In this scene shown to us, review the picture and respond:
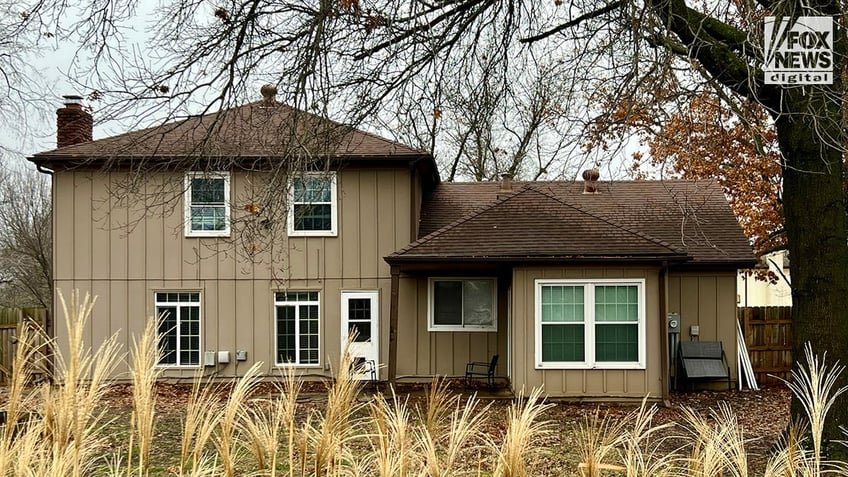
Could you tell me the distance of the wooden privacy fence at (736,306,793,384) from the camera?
54.0ft

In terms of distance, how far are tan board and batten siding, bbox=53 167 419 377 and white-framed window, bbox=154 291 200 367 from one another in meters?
0.16

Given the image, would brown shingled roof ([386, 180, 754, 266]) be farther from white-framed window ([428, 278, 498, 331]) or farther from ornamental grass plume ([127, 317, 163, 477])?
ornamental grass plume ([127, 317, 163, 477])

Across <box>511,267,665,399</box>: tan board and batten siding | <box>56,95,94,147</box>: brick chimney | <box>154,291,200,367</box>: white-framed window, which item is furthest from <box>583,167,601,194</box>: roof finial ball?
<box>56,95,94,147</box>: brick chimney

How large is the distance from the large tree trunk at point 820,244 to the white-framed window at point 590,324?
5.01 m

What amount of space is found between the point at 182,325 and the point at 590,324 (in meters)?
7.77

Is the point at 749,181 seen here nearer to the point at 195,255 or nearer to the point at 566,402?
the point at 566,402

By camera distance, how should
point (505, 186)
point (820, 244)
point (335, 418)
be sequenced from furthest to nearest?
1. point (505, 186)
2. point (820, 244)
3. point (335, 418)

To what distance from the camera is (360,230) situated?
50.2ft

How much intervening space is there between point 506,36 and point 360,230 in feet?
21.3

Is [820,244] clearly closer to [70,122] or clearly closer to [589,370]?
[589,370]

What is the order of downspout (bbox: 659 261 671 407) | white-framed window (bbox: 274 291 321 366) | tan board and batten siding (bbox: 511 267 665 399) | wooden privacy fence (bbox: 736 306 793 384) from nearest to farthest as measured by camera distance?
downspout (bbox: 659 261 671 407) < tan board and batten siding (bbox: 511 267 665 399) < white-framed window (bbox: 274 291 321 366) < wooden privacy fence (bbox: 736 306 793 384)

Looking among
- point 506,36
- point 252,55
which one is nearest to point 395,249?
point 506,36

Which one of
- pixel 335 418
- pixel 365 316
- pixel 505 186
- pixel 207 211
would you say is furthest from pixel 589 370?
pixel 335 418

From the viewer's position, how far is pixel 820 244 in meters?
7.85
